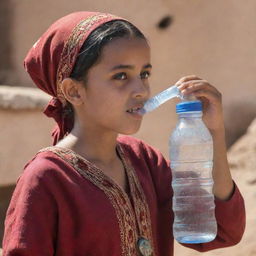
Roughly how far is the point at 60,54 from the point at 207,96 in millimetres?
524

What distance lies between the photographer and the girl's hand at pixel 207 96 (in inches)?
108

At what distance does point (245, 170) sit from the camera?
6.33m

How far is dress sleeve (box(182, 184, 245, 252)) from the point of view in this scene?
111 inches

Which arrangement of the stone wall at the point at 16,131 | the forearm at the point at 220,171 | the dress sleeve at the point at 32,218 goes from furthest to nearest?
1. the stone wall at the point at 16,131
2. the forearm at the point at 220,171
3. the dress sleeve at the point at 32,218

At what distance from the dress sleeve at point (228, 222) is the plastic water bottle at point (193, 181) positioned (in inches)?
1.0

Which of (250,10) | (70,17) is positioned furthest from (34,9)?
(70,17)

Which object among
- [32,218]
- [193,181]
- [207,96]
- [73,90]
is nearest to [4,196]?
[193,181]

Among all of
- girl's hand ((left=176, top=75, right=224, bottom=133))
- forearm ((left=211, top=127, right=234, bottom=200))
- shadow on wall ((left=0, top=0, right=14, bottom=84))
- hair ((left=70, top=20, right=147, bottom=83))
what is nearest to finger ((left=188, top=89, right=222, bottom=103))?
girl's hand ((left=176, top=75, right=224, bottom=133))

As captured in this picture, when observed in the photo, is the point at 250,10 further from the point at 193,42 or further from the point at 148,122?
the point at 148,122

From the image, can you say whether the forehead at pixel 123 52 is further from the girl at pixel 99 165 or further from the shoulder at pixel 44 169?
the shoulder at pixel 44 169

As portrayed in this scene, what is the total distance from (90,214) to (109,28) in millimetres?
634

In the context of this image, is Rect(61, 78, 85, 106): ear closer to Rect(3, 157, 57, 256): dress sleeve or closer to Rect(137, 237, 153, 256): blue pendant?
Rect(3, 157, 57, 256): dress sleeve

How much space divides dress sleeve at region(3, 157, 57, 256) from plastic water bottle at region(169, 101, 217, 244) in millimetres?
504

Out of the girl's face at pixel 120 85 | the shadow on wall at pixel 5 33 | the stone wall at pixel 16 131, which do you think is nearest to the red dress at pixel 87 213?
the girl's face at pixel 120 85
